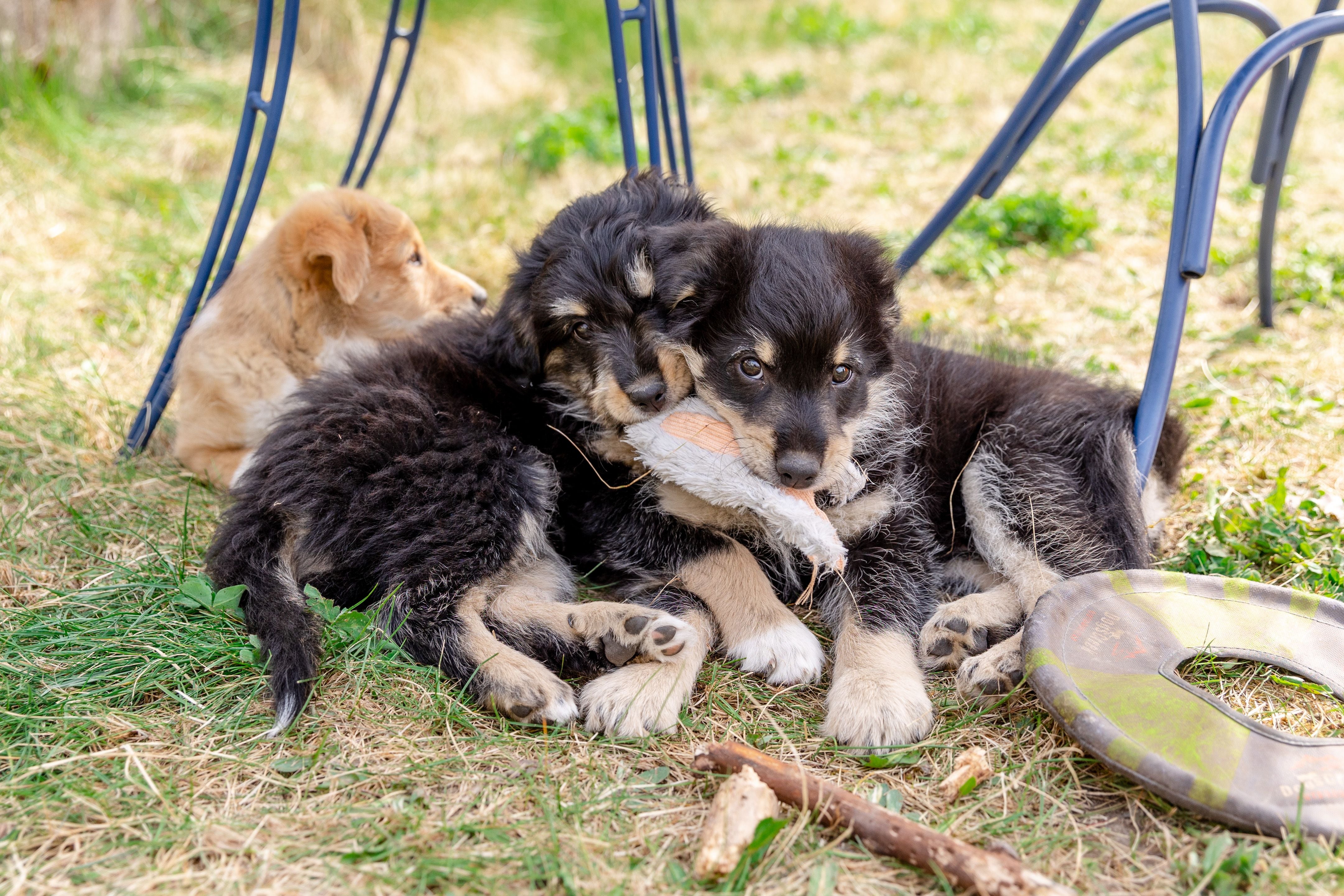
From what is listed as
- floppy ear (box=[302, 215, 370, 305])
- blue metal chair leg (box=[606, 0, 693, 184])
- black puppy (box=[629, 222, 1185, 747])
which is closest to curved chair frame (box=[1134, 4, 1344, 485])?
black puppy (box=[629, 222, 1185, 747])

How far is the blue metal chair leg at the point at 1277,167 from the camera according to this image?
4.06m

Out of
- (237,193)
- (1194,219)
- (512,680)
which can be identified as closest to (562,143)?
(237,193)

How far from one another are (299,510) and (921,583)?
71.8 inches

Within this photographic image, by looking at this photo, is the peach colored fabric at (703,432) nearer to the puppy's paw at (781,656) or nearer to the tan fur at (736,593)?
the tan fur at (736,593)

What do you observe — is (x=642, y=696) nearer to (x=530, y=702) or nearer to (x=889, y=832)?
(x=530, y=702)

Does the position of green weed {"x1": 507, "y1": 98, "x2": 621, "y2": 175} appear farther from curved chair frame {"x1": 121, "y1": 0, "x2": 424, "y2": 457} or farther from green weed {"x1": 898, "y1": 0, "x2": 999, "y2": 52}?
green weed {"x1": 898, "y1": 0, "x2": 999, "y2": 52}

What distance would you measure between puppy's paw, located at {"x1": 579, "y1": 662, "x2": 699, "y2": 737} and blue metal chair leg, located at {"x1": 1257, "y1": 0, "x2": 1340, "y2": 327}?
11.8ft

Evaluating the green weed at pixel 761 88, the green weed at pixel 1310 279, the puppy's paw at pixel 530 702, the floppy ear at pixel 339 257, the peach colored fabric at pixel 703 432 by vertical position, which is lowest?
the puppy's paw at pixel 530 702

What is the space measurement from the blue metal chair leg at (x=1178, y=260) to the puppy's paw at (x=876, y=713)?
101 cm

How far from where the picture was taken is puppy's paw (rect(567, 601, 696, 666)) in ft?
8.37

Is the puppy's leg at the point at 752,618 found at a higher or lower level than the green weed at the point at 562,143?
lower

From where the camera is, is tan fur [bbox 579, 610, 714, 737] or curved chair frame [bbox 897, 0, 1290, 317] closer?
tan fur [bbox 579, 610, 714, 737]

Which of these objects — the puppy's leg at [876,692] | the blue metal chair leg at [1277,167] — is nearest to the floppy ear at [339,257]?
the puppy's leg at [876,692]

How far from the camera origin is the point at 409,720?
2.34 metres
